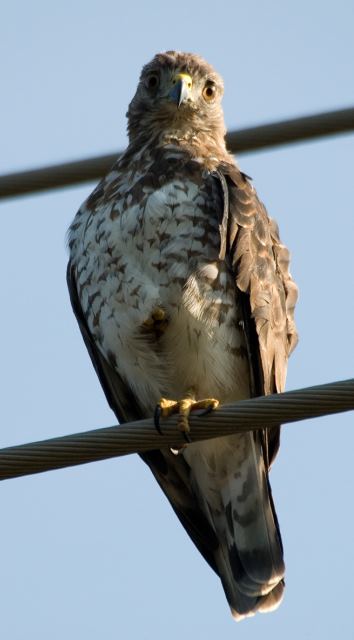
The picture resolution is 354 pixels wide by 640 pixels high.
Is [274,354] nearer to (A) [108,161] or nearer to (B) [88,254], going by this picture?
(B) [88,254]

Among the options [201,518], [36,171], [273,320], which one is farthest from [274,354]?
[36,171]

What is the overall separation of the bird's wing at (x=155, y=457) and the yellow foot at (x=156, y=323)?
0.51 meters

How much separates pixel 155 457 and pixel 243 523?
0.53 metres

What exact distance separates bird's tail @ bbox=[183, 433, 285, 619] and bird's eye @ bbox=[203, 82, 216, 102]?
1.95 m

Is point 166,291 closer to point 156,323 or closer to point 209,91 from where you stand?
point 156,323

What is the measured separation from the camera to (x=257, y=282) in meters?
5.61

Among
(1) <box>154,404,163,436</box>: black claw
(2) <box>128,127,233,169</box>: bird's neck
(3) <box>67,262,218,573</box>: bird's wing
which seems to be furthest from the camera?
(2) <box>128,127,233,169</box>: bird's neck

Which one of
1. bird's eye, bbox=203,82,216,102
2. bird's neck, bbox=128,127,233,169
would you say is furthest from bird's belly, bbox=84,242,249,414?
bird's eye, bbox=203,82,216,102

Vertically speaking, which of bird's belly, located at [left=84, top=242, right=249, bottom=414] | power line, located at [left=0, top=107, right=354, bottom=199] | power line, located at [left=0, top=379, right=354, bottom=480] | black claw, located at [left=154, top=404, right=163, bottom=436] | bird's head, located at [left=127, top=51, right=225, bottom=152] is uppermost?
bird's head, located at [left=127, top=51, right=225, bottom=152]

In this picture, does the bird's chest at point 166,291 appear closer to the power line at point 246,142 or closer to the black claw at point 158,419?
the power line at point 246,142

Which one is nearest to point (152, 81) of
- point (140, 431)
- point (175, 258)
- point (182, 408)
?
point (175, 258)

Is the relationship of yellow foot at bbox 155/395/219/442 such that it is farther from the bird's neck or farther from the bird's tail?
the bird's neck

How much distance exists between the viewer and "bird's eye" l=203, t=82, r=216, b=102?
679cm

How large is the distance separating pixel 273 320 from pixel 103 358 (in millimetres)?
903
